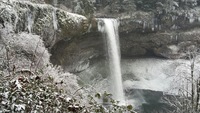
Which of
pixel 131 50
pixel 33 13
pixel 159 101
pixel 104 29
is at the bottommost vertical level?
pixel 159 101

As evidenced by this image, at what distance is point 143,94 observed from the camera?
25688 millimetres

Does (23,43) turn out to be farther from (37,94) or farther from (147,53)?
(147,53)

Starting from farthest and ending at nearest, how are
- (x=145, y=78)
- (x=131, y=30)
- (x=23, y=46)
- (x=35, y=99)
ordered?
(x=145, y=78) → (x=131, y=30) → (x=23, y=46) → (x=35, y=99)

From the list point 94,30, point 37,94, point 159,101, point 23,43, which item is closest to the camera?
point 37,94

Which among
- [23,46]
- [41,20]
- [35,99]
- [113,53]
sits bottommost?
[113,53]

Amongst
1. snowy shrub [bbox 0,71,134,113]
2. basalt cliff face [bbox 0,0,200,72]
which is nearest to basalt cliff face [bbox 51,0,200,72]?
basalt cliff face [bbox 0,0,200,72]

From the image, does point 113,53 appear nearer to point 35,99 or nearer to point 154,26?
point 154,26

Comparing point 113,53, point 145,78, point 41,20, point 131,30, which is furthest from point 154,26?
point 41,20

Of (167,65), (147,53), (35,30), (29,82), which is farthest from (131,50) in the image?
(29,82)

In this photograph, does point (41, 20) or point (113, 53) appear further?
point (113, 53)

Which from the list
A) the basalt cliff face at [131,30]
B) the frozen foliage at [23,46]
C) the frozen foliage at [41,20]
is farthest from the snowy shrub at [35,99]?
the basalt cliff face at [131,30]

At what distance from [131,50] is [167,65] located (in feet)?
14.0

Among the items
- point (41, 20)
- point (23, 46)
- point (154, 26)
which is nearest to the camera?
point (23, 46)

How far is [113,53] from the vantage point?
24094 mm
